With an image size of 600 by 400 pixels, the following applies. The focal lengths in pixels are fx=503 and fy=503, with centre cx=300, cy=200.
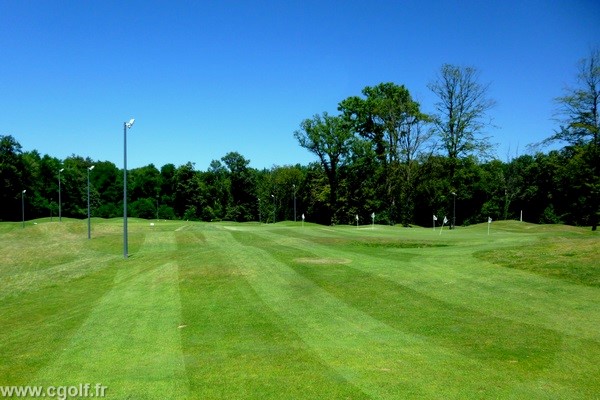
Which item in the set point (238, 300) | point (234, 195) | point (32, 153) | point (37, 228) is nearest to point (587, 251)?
point (238, 300)

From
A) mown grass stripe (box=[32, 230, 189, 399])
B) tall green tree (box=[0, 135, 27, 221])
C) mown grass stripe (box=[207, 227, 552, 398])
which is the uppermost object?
tall green tree (box=[0, 135, 27, 221])

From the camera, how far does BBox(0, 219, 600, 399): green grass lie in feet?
24.4

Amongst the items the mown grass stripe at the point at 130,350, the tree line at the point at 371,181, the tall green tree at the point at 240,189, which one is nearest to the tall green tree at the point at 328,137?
Result: the tree line at the point at 371,181

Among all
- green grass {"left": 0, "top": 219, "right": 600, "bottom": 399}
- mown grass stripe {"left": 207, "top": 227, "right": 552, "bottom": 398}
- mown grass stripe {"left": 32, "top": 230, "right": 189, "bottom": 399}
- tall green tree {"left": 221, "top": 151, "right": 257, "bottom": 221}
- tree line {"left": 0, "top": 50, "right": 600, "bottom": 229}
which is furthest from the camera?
tall green tree {"left": 221, "top": 151, "right": 257, "bottom": 221}

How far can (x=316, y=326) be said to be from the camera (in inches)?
433

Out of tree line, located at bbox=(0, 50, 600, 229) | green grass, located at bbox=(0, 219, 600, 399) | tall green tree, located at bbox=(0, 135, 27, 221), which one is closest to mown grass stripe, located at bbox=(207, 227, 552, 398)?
green grass, located at bbox=(0, 219, 600, 399)

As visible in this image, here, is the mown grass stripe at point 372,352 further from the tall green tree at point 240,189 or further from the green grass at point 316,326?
the tall green tree at point 240,189

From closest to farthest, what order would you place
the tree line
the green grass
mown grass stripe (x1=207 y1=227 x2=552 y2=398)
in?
mown grass stripe (x1=207 y1=227 x2=552 y2=398) → the green grass → the tree line

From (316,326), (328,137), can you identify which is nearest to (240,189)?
(328,137)

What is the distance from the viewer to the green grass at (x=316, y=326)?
24.4 feet

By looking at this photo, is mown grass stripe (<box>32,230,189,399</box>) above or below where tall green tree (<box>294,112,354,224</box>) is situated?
below

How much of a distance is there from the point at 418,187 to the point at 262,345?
63.3m

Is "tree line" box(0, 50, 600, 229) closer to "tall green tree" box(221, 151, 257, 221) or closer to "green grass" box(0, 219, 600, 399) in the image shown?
"tall green tree" box(221, 151, 257, 221)

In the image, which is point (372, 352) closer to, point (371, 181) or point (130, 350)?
point (130, 350)
